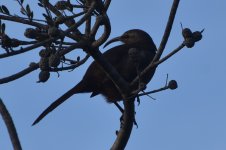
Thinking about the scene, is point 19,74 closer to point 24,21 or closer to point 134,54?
point 24,21

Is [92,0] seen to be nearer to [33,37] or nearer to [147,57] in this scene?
[33,37]

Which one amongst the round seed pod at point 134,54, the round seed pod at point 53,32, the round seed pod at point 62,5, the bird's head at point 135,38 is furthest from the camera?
the bird's head at point 135,38

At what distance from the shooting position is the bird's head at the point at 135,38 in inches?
333

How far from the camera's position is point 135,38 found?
866 cm

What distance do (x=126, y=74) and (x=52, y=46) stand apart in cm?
323

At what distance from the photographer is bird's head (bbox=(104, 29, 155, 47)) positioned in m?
8.45

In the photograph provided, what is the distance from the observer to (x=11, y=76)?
3.28 m

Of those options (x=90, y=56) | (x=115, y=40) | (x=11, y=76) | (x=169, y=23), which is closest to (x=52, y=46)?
(x=11, y=76)

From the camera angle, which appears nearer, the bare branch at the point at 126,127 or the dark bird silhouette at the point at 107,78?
the bare branch at the point at 126,127

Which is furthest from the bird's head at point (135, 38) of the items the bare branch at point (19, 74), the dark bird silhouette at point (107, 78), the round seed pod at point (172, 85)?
the bare branch at point (19, 74)

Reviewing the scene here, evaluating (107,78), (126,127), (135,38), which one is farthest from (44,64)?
(135,38)

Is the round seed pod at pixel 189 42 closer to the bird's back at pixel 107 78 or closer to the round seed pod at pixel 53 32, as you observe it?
the round seed pod at pixel 53 32

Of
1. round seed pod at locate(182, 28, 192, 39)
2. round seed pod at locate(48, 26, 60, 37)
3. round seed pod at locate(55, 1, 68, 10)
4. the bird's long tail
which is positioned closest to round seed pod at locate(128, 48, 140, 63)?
round seed pod at locate(182, 28, 192, 39)

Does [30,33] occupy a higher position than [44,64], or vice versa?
[30,33]
